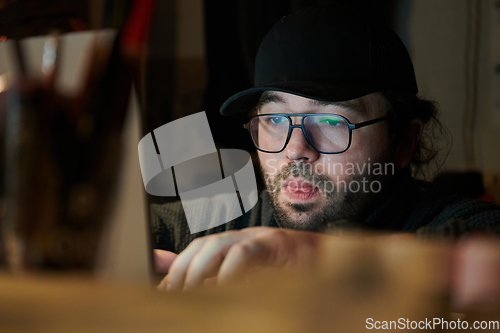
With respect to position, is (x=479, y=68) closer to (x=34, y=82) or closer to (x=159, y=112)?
(x=159, y=112)

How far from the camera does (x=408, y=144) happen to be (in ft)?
1.15

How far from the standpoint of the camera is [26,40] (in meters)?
0.38

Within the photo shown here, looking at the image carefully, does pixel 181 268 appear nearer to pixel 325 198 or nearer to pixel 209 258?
pixel 209 258

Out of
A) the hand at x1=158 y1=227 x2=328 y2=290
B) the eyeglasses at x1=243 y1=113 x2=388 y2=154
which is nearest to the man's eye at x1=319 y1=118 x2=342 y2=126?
the eyeglasses at x1=243 y1=113 x2=388 y2=154

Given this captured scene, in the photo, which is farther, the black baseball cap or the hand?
the black baseball cap

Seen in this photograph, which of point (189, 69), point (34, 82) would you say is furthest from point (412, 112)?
point (34, 82)

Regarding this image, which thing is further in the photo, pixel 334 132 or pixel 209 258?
pixel 334 132

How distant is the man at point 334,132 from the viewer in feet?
0.96

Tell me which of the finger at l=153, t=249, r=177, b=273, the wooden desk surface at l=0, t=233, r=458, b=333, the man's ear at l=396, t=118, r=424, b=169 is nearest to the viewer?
the wooden desk surface at l=0, t=233, r=458, b=333

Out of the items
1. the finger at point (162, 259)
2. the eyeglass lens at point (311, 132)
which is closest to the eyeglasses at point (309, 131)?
the eyeglass lens at point (311, 132)

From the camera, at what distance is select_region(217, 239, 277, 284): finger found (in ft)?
0.54

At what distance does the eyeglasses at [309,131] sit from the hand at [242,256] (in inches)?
4.9

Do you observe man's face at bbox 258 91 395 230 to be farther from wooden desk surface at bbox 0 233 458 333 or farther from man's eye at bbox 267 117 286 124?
wooden desk surface at bbox 0 233 458 333

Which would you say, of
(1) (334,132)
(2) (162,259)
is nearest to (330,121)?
(1) (334,132)
